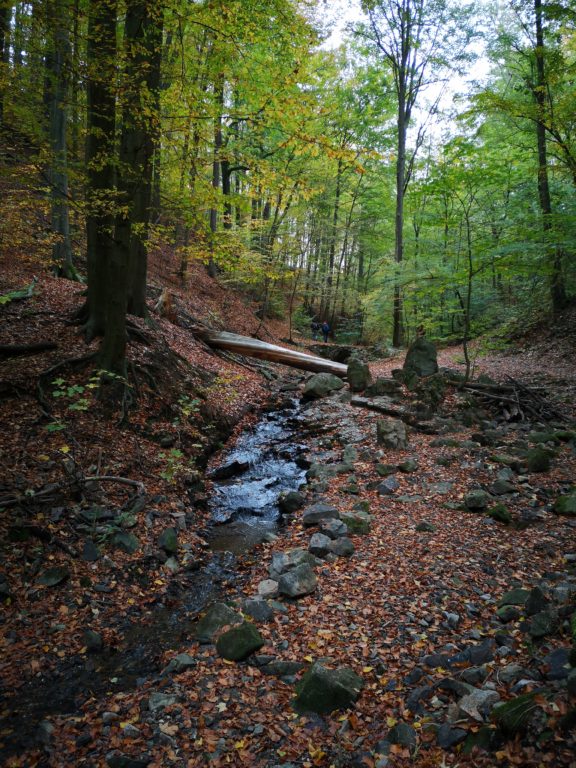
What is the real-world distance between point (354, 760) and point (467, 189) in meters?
10.1

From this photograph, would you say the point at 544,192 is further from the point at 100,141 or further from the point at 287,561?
the point at 287,561

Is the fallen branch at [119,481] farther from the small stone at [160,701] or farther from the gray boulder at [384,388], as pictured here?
the gray boulder at [384,388]

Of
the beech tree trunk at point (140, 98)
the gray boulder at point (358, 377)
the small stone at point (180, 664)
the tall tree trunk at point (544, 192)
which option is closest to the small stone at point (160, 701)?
the small stone at point (180, 664)

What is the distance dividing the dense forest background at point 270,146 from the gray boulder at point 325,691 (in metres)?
5.72

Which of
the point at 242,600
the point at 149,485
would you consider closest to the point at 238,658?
the point at 242,600

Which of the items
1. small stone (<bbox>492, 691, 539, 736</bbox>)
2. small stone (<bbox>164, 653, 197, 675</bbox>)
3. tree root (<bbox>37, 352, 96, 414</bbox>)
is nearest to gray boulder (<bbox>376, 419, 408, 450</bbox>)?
A: small stone (<bbox>164, 653, 197, 675</bbox>)

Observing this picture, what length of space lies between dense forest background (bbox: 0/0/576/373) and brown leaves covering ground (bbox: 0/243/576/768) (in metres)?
1.94

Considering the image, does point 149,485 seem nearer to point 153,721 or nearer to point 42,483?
point 42,483

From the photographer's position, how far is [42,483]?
16.4ft

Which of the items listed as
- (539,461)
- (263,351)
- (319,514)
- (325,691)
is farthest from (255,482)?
(263,351)

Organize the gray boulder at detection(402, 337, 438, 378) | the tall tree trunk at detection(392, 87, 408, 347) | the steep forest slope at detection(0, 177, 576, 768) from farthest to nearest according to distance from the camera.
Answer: the tall tree trunk at detection(392, 87, 408, 347), the gray boulder at detection(402, 337, 438, 378), the steep forest slope at detection(0, 177, 576, 768)

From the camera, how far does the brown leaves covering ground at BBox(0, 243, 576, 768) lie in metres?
2.77

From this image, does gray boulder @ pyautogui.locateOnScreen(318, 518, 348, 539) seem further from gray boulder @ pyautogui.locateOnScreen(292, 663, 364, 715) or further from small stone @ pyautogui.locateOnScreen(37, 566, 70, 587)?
small stone @ pyautogui.locateOnScreen(37, 566, 70, 587)

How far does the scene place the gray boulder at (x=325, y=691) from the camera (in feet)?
9.82
